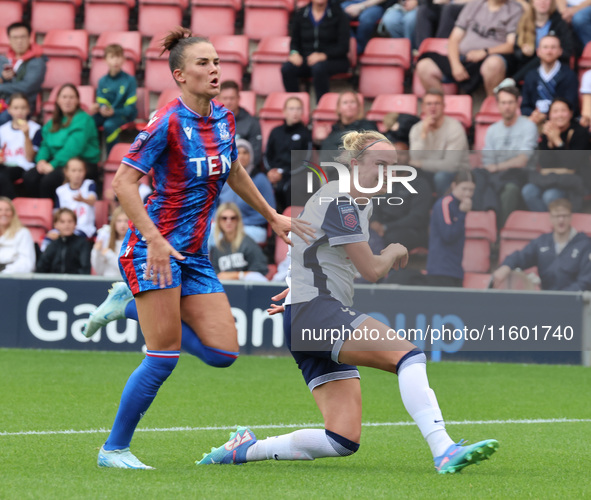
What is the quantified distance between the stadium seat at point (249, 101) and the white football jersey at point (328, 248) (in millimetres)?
8344

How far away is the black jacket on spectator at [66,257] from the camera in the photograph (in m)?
10.9

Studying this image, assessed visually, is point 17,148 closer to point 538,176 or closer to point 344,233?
point 538,176

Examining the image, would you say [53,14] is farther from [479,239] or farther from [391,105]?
[479,239]

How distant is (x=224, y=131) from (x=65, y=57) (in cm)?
965

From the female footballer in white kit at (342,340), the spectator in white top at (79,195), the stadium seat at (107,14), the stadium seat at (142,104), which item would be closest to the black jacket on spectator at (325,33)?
the stadium seat at (142,104)

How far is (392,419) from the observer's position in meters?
7.01

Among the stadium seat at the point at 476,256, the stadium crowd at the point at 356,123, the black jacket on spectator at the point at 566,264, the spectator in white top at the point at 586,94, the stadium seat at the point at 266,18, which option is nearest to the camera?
the black jacket on spectator at the point at 566,264

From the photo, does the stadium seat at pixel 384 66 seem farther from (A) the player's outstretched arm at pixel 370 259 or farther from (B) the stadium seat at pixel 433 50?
(A) the player's outstretched arm at pixel 370 259

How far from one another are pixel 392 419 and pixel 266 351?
140 inches

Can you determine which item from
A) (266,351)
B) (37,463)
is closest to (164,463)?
(37,463)

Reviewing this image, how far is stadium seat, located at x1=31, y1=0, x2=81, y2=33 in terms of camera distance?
1471 cm

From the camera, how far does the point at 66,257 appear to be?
10922 mm

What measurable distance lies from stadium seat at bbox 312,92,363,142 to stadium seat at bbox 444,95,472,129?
1.05 metres

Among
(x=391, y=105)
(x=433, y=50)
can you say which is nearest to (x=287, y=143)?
(x=391, y=105)
